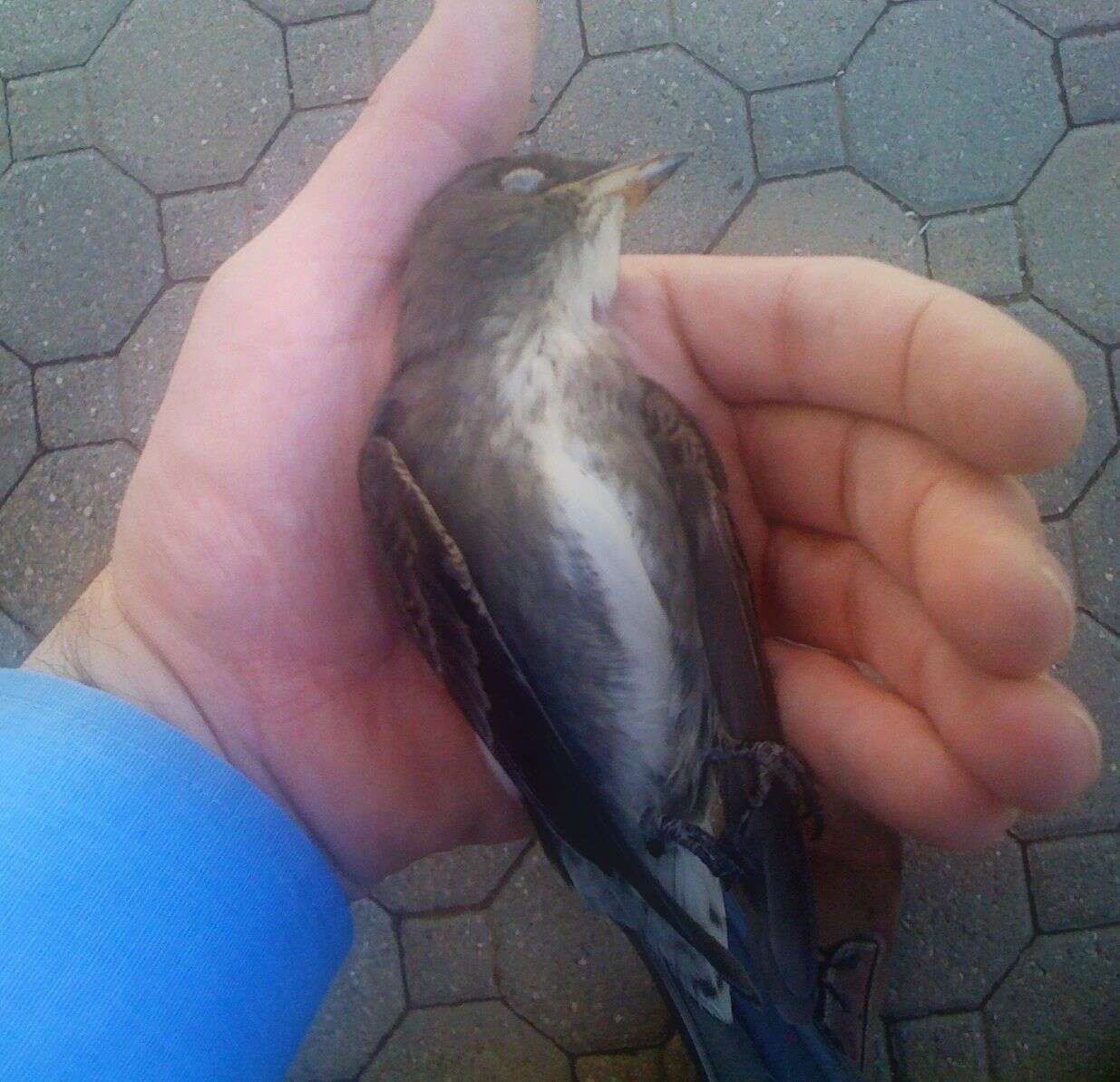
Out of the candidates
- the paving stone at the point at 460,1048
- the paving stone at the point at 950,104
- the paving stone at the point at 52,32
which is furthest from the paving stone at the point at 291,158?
the paving stone at the point at 460,1048

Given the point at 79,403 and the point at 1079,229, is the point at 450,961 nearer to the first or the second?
the point at 79,403

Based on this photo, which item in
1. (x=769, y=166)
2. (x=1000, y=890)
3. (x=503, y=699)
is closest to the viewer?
(x=503, y=699)

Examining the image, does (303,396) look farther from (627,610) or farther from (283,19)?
(283,19)

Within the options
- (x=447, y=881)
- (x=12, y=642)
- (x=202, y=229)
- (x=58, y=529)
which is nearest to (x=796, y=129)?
(x=202, y=229)

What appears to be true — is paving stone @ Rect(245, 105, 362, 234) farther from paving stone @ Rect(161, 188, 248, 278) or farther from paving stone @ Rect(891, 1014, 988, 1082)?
paving stone @ Rect(891, 1014, 988, 1082)

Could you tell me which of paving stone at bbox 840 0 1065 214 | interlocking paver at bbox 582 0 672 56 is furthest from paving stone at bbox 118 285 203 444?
paving stone at bbox 840 0 1065 214

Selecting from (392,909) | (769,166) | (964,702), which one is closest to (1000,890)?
(964,702)
